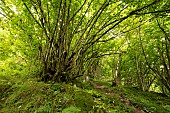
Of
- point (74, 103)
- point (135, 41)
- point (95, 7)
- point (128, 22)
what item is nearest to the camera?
point (74, 103)

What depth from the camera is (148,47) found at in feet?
42.7

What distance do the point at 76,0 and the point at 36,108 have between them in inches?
162

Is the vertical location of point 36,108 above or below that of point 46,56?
below

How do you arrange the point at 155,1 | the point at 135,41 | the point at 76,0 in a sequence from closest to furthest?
1. the point at 155,1
2. the point at 76,0
3. the point at 135,41

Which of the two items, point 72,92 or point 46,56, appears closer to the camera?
point 72,92

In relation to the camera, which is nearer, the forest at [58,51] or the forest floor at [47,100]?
the forest floor at [47,100]

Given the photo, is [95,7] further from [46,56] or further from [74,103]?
[74,103]

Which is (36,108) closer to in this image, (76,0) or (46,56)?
(46,56)

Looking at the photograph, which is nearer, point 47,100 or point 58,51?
point 47,100

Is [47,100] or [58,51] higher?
[58,51]

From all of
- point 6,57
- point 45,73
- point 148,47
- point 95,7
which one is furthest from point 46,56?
point 148,47

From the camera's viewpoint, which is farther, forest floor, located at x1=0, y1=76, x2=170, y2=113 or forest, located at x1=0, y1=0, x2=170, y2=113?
forest, located at x1=0, y1=0, x2=170, y2=113

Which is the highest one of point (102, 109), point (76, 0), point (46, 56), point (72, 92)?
point (76, 0)

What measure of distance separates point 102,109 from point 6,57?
7391 mm
